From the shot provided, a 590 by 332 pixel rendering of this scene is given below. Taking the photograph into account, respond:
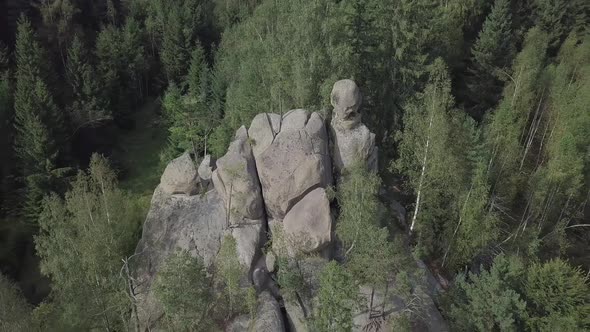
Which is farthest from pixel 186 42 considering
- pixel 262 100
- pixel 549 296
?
pixel 549 296

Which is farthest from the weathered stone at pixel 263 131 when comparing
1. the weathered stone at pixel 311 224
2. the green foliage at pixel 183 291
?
the green foliage at pixel 183 291

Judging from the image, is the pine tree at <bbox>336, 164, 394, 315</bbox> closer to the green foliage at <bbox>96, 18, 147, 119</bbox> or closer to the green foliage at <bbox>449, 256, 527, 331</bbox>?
the green foliage at <bbox>449, 256, 527, 331</bbox>

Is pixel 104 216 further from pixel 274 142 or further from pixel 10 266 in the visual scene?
pixel 10 266

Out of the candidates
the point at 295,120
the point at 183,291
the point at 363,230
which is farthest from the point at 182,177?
the point at 363,230

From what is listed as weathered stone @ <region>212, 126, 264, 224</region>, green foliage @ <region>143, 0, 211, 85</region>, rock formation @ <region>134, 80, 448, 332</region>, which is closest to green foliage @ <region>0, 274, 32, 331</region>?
rock formation @ <region>134, 80, 448, 332</region>

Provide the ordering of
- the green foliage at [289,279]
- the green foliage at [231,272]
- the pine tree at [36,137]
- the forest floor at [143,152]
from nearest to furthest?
the green foliage at [231,272], the green foliage at [289,279], the pine tree at [36,137], the forest floor at [143,152]

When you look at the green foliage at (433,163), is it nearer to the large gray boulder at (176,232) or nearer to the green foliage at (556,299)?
the green foliage at (556,299)
